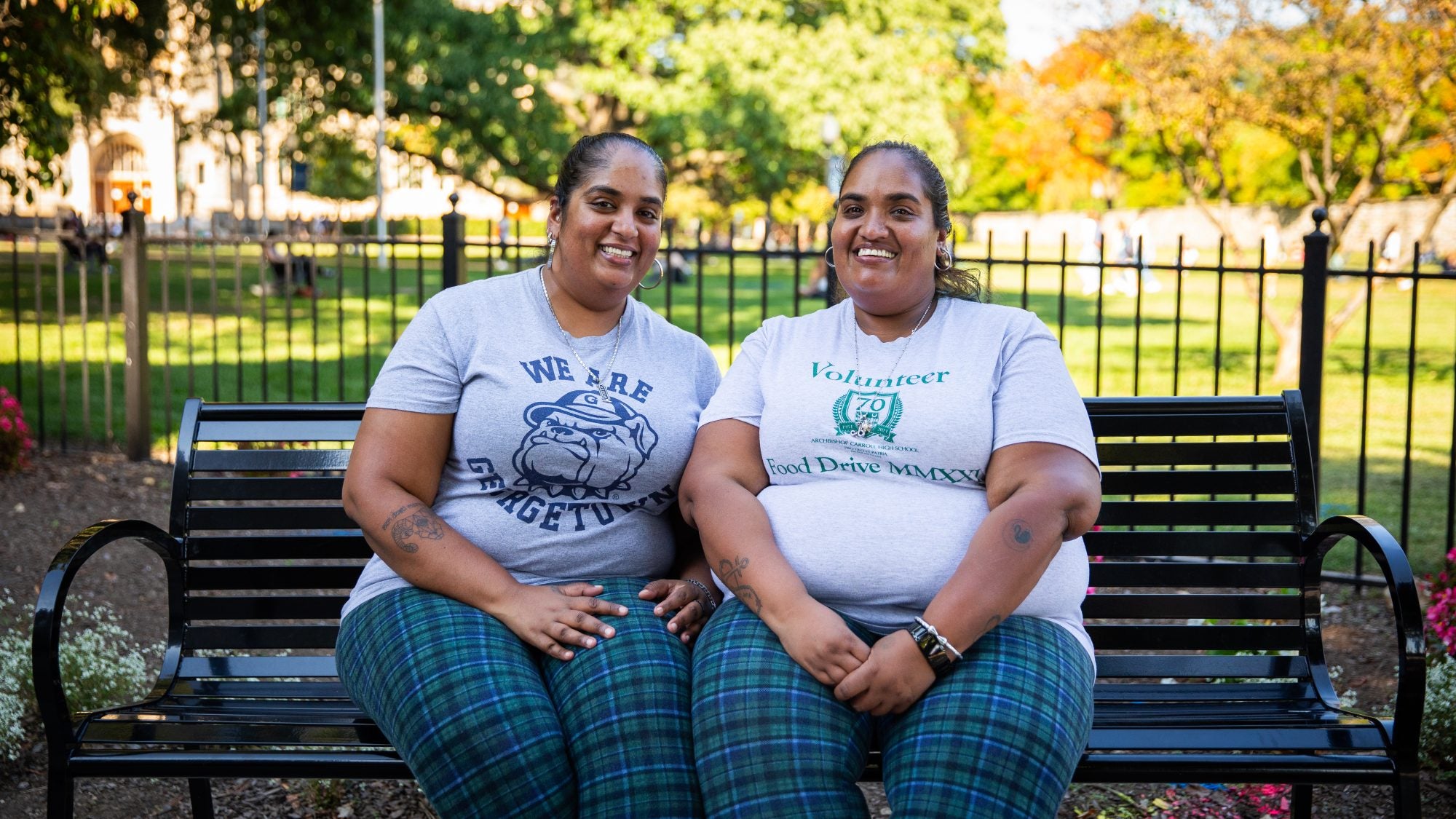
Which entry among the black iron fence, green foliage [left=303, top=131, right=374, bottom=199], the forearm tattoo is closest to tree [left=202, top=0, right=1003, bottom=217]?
green foliage [left=303, top=131, right=374, bottom=199]

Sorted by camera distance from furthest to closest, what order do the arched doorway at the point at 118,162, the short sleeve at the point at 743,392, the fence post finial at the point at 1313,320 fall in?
the arched doorway at the point at 118,162 < the fence post finial at the point at 1313,320 < the short sleeve at the point at 743,392

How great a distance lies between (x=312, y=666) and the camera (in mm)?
3008

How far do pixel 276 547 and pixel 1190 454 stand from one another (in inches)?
91.8

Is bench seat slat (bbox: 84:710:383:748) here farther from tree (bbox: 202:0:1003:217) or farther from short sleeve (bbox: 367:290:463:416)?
tree (bbox: 202:0:1003:217)

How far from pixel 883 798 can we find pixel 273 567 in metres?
1.85

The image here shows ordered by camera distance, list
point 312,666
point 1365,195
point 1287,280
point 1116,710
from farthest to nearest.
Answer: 1. point 1287,280
2. point 1365,195
3. point 312,666
4. point 1116,710

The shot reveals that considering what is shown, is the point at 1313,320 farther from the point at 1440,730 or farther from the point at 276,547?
the point at 276,547

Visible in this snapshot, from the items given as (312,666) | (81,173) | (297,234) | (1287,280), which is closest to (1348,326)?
(1287,280)

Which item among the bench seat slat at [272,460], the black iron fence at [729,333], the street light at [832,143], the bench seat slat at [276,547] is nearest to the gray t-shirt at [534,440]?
the bench seat slat at [276,547]

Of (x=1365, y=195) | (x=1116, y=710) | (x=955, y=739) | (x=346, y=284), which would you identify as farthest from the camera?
(x=346, y=284)

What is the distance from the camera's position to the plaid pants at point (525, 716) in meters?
2.21

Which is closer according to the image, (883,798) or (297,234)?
(883,798)

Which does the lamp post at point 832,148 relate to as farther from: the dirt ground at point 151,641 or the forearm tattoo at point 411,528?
the forearm tattoo at point 411,528

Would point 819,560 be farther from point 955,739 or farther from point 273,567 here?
point 273,567
